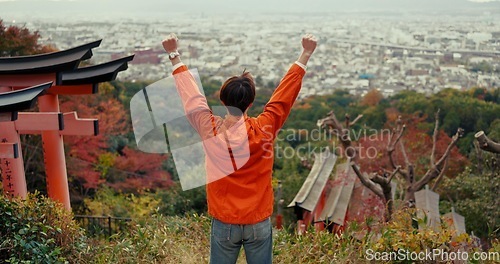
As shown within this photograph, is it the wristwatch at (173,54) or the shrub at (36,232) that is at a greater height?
the wristwatch at (173,54)

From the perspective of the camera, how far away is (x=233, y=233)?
2.47 metres

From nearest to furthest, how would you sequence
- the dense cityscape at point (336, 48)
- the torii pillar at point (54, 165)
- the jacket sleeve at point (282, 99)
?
the jacket sleeve at point (282, 99) → the torii pillar at point (54, 165) → the dense cityscape at point (336, 48)

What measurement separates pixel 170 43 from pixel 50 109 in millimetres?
3171

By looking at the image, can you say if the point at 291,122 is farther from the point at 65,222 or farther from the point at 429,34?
the point at 429,34

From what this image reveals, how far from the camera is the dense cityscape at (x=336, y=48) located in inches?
1021

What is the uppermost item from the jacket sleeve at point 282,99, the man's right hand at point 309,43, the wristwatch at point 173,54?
the man's right hand at point 309,43

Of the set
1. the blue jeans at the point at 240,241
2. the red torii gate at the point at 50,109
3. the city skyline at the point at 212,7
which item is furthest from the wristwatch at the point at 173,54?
the city skyline at the point at 212,7

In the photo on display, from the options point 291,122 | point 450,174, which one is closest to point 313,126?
point 291,122

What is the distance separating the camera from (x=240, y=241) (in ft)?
8.29

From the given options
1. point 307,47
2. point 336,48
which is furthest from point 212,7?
point 307,47

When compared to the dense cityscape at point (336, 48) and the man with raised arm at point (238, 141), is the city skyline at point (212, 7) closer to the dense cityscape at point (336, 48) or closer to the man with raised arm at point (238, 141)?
the dense cityscape at point (336, 48)

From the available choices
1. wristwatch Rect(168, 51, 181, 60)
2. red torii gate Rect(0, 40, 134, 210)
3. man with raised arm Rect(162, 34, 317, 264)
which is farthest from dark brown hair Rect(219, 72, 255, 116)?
red torii gate Rect(0, 40, 134, 210)

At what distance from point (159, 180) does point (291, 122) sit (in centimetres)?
625

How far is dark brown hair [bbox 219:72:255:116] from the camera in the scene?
2318mm
